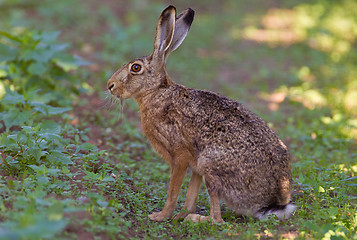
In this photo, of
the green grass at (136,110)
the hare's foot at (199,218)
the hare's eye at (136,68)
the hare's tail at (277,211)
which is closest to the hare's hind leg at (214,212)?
the hare's foot at (199,218)

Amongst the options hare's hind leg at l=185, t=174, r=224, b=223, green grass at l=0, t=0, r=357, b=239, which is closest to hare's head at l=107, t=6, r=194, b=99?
green grass at l=0, t=0, r=357, b=239

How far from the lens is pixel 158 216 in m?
5.23

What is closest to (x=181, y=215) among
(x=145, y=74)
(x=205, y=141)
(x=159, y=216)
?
(x=159, y=216)

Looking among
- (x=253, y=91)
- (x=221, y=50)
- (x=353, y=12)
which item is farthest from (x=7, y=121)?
(x=353, y=12)

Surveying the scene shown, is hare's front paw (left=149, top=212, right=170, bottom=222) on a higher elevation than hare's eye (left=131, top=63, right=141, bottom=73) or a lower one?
lower

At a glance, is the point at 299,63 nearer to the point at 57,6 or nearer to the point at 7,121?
the point at 57,6

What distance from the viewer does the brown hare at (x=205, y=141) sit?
5.03 meters

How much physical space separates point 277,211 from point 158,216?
1296mm

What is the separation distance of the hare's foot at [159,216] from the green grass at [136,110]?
0.24 ft

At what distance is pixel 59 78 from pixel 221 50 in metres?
5.74

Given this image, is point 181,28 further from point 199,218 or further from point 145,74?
point 199,218

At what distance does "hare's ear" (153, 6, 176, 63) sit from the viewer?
5.58 metres

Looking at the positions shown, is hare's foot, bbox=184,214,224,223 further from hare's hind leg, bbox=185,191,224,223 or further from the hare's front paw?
the hare's front paw

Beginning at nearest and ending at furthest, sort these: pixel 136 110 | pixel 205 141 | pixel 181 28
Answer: pixel 205 141, pixel 181 28, pixel 136 110
